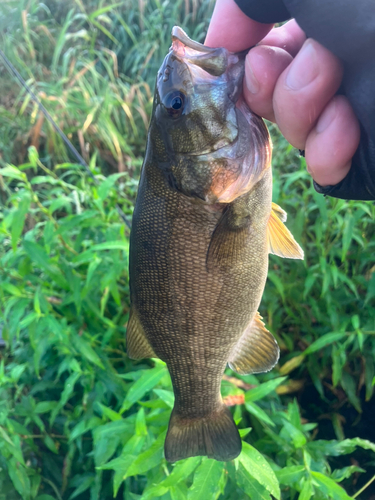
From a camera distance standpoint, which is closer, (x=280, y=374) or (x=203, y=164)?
(x=203, y=164)

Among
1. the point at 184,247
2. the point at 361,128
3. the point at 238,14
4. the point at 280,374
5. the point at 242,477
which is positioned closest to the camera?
the point at 361,128

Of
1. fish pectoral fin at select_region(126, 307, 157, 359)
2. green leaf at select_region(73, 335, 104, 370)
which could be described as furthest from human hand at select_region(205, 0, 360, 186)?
green leaf at select_region(73, 335, 104, 370)

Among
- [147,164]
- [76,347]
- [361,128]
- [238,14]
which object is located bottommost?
[76,347]

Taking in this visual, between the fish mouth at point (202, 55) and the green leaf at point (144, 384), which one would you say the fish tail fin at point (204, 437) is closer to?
the green leaf at point (144, 384)

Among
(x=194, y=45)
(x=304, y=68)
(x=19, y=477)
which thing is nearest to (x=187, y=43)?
(x=194, y=45)

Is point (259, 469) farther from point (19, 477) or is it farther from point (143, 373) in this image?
point (19, 477)

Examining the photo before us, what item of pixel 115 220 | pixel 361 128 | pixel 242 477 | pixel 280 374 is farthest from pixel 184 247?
pixel 280 374

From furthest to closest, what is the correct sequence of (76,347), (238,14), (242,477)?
1. (76,347)
2. (242,477)
3. (238,14)

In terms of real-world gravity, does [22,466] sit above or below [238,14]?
below

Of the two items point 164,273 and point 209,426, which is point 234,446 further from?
point 164,273
